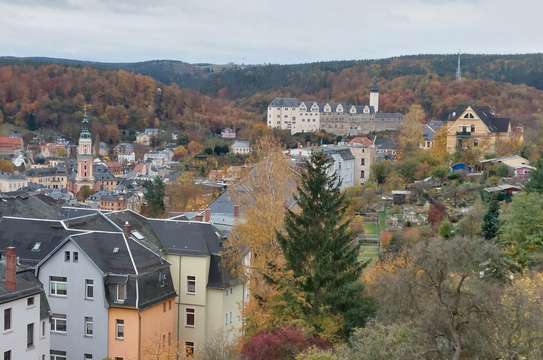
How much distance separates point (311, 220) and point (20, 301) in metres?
10.5

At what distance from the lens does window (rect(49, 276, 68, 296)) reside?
30.5 meters

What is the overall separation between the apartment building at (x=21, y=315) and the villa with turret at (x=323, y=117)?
13185 cm

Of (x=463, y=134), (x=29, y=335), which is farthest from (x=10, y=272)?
(x=463, y=134)

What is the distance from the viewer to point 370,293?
28.0 meters

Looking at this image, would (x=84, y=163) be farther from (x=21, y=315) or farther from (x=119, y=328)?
(x=21, y=315)

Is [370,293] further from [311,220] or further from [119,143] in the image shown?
[119,143]

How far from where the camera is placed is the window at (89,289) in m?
30.1

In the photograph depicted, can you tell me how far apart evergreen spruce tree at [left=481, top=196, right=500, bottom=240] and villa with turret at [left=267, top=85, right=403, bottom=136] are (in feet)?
387

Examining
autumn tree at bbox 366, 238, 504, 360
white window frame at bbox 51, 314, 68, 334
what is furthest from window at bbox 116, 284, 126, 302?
autumn tree at bbox 366, 238, 504, 360

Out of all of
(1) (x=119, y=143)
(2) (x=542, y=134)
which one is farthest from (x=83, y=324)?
(1) (x=119, y=143)

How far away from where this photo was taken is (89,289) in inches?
1186

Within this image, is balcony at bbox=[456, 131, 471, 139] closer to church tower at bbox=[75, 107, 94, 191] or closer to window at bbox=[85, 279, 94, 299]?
window at bbox=[85, 279, 94, 299]

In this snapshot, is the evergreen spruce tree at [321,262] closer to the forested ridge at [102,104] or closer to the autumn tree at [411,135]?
the autumn tree at [411,135]

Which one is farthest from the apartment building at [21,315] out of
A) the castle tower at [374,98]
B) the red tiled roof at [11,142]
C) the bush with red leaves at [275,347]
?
the castle tower at [374,98]
